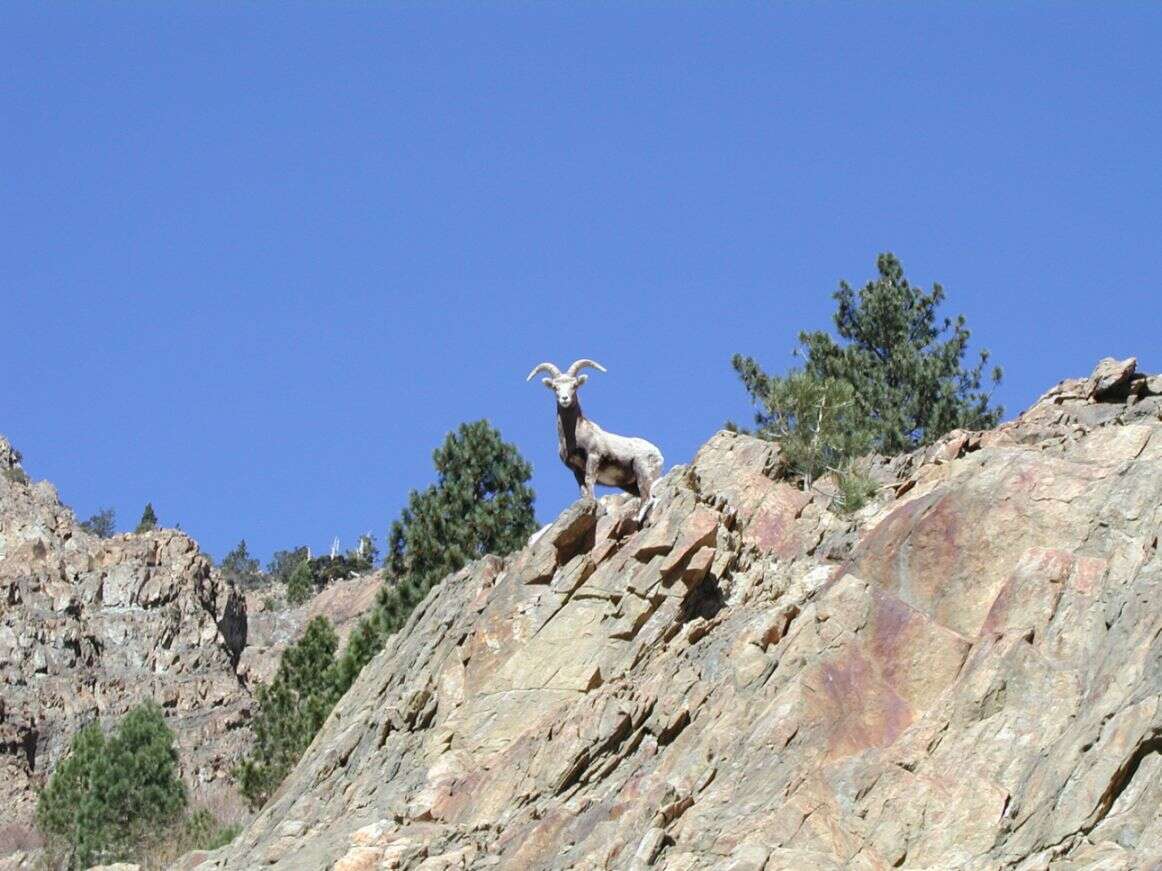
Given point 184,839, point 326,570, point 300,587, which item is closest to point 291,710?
point 184,839

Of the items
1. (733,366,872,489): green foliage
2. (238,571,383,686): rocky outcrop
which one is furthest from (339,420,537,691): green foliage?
(238,571,383,686): rocky outcrop

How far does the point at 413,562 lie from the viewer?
4116 cm

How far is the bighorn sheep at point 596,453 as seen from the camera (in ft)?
101

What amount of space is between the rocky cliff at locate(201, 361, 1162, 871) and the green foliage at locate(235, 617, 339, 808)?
9.92m

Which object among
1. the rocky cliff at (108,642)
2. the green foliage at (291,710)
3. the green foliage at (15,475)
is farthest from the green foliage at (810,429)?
the green foliage at (15,475)

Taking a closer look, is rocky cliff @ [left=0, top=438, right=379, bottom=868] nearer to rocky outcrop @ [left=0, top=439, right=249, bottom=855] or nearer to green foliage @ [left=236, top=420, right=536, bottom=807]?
rocky outcrop @ [left=0, top=439, right=249, bottom=855]

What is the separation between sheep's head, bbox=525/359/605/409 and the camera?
101 feet

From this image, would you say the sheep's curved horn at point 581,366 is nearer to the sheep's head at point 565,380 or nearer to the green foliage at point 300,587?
the sheep's head at point 565,380

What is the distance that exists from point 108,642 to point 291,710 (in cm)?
1794

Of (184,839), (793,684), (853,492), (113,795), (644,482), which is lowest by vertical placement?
(793,684)

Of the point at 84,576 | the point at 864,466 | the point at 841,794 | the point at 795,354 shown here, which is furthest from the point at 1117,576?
the point at 84,576

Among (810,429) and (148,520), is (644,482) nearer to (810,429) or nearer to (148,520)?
(810,429)

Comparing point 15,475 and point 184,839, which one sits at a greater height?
point 15,475

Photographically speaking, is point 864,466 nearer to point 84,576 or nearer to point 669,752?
point 669,752
